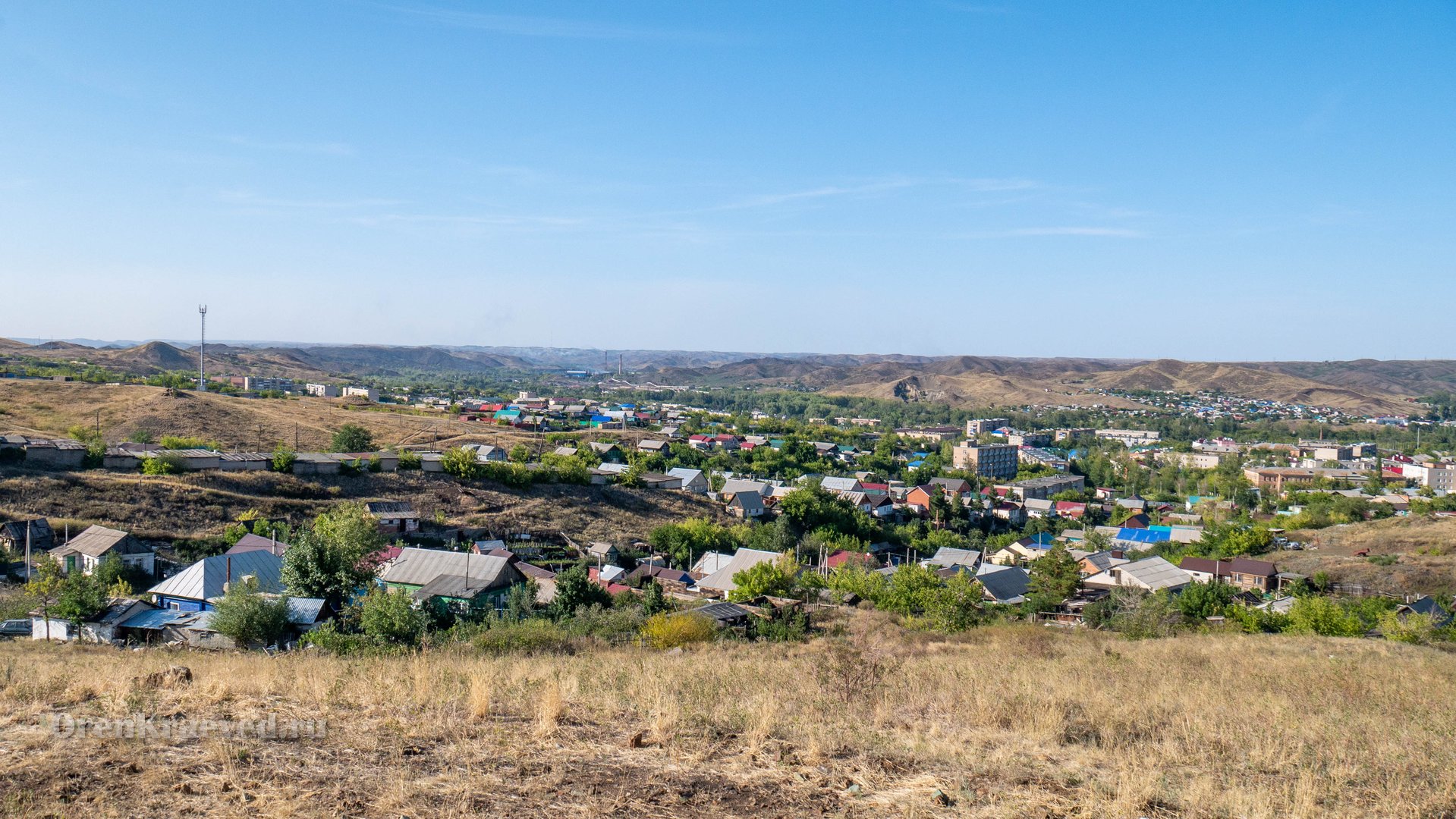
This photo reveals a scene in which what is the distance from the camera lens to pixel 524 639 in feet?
29.4

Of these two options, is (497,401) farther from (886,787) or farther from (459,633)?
(886,787)

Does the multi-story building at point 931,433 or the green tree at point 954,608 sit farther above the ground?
the green tree at point 954,608

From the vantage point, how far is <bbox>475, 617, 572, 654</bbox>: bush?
8.66 metres

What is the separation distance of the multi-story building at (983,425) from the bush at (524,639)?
73.5 metres

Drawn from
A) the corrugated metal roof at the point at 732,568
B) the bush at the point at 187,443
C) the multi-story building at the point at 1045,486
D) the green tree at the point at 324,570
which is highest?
the green tree at the point at 324,570

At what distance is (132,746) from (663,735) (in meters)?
2.58

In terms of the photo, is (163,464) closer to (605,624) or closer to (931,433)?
(605,624)

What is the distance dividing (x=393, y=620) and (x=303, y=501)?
1973 cm

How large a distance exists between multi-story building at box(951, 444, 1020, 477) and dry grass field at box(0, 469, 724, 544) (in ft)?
99.3

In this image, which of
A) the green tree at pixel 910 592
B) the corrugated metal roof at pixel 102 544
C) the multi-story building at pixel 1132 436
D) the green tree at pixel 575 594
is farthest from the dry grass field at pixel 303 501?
the multi-story building at pixel 1132 436

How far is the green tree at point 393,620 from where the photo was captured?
931 cm

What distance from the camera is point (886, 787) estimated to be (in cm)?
406

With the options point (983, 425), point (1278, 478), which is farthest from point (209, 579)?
point (983, 425)

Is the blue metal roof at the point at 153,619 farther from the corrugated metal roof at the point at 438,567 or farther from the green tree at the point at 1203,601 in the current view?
the green tree at the point at 1203,601
